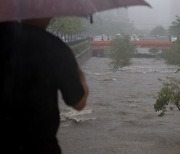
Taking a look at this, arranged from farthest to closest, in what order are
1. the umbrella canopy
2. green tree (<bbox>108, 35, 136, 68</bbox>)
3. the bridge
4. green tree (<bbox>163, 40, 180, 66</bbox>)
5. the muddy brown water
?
the bridge → green tree (<bbox>108, 35, 136, 68</bbox>) → green tree (<bbox>163, 40, 180, 66</bbox>) → the muddy brown water → the umbrella canopy

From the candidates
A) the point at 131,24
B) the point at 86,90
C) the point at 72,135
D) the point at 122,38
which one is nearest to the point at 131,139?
the point at 72,135

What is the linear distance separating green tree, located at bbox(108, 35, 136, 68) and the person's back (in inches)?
1295

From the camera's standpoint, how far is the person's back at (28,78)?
2039 mm

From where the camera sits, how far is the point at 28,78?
205 cm

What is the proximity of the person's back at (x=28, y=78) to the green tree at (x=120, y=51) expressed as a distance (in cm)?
3290

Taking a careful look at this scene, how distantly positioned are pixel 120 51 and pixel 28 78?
33.1 m

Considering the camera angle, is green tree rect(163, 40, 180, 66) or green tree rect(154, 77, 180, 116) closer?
green tree rect(154, 77, 180, 116)

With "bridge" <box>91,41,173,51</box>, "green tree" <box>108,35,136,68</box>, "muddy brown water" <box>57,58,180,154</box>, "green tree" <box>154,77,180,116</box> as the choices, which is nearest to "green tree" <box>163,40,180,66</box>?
"muddy brown water" <box>57,58,180,154</box>

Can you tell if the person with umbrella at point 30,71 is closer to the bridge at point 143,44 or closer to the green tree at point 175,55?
the green tree at point 175,55

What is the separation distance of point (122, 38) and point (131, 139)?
27.9 m

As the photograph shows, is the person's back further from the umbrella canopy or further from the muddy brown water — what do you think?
the muddy brown water

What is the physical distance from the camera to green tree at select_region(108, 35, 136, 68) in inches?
1380

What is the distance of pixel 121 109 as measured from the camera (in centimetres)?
1446

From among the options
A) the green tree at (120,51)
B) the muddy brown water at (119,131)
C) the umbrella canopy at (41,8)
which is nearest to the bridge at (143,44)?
the green tree at (120,51)
